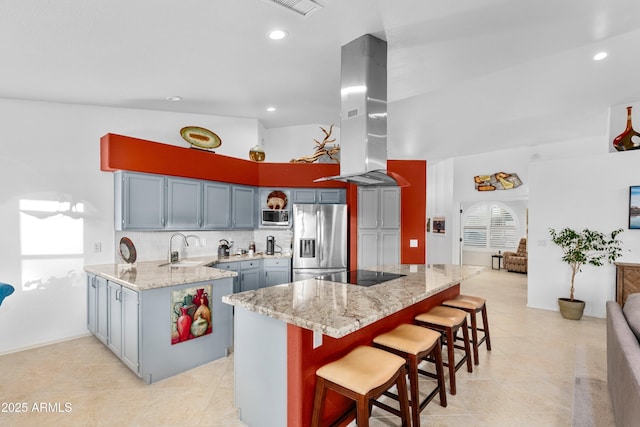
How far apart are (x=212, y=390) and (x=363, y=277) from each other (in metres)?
1.59

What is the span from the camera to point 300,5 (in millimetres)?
2180

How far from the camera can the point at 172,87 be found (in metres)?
3.64

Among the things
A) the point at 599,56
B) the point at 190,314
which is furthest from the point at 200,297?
the point at 599,56

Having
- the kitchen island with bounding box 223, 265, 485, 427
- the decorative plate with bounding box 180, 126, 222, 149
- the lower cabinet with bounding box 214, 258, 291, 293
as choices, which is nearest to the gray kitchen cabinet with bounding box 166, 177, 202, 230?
the decorative plate with bounding box 180, 126, 222, 149

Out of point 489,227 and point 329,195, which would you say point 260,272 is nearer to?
point 329,195

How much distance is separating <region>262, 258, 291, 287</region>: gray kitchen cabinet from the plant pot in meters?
4.13

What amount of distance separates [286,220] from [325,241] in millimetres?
764

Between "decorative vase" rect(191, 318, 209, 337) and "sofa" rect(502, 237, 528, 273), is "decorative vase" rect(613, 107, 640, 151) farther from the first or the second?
"decorative vase" rect(191, 318, 209, 337)

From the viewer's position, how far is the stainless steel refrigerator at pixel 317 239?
4.82 meters

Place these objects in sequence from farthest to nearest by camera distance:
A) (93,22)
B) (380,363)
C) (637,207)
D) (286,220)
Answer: (286,220), (637,207), (93,22), (380,363)

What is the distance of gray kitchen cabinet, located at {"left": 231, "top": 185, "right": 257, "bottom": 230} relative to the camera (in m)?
4.83

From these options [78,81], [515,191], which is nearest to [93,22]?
[78,81]

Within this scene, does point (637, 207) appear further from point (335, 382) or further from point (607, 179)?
point (335, 382)

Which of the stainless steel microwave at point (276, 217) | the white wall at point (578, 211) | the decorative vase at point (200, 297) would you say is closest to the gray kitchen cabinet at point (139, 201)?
the decorative vase at point (200, 297)
